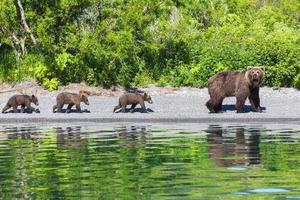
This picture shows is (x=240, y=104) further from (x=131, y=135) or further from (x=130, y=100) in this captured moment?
(x=131, y=135)

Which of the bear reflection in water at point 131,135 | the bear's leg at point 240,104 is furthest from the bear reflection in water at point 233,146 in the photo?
the bear's leg at point 240,104

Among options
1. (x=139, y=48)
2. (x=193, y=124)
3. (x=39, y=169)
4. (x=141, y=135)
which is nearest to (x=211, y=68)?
(x=139, y=48)

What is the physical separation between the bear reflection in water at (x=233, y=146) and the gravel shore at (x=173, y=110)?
2.83 meters

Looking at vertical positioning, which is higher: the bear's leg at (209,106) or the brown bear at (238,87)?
the brown bear at (238,87)

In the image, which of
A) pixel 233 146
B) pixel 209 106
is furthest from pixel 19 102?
pixel 233 146

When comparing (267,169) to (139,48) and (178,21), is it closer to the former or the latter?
(139,48)

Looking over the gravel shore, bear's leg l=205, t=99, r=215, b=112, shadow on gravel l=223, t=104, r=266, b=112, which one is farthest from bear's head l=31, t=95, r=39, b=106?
shadow on gravel l=223, t=104, r=266, b=112

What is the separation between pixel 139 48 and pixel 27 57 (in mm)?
3953

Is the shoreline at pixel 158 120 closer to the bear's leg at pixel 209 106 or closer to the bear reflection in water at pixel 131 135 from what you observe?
the bear's leg at pixel 209 106

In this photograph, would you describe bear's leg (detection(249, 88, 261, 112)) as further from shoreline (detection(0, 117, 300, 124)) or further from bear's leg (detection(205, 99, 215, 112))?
shoreline (detection(0, 117, 300, 124))

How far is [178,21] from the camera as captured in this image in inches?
1492

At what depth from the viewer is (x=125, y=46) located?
34438 millimetres

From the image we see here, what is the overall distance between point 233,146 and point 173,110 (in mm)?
11351

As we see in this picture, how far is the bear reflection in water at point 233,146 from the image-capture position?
14959mm
